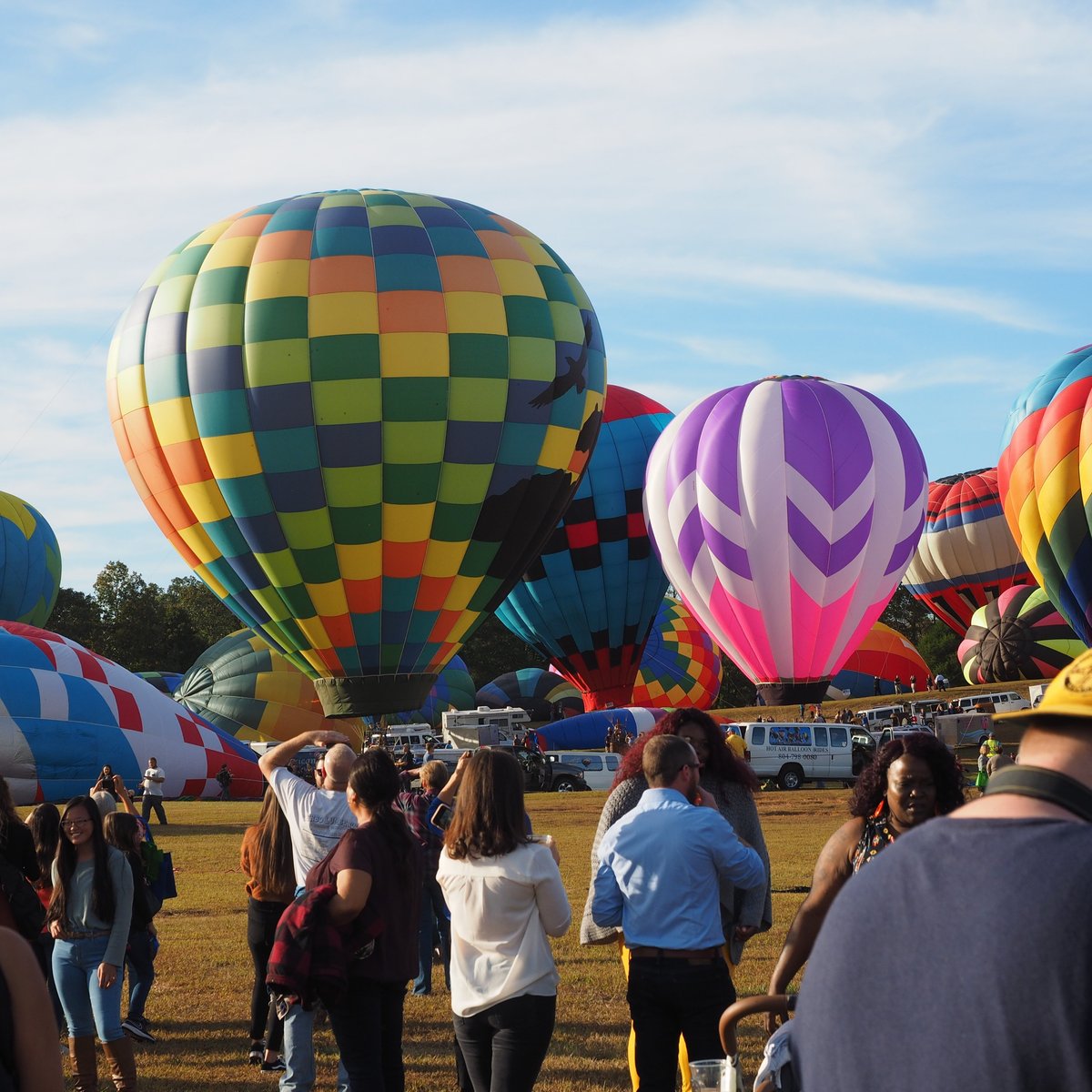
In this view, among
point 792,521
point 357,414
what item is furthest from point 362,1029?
point 792,521

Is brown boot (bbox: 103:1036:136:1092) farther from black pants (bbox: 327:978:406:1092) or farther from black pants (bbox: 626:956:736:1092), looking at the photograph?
black pants (bbox: 626:956:736:1092)

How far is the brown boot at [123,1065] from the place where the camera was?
579 cm

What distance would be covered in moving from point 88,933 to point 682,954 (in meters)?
2.50

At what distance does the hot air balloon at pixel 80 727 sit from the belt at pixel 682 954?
55.7 feet

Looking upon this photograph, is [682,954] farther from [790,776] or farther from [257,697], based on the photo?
[257,697]

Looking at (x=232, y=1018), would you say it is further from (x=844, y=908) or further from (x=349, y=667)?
(x=349, y=667)

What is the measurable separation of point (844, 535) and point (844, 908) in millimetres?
26515

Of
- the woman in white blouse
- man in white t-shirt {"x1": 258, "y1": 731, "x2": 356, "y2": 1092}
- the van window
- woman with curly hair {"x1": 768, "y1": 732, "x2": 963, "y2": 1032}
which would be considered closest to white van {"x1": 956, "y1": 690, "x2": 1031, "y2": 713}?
the van window

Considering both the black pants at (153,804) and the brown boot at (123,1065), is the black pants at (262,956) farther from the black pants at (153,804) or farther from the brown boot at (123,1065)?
the black pants at (153,804)

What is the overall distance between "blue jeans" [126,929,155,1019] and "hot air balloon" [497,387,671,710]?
2587 cm

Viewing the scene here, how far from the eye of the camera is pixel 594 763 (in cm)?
2792

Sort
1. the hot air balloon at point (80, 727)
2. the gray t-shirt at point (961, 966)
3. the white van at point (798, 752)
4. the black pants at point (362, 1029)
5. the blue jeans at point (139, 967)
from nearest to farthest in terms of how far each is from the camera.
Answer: the gray t-shirt at point (961, 966) → the black pants at point (362, 1029) → the blue jeans at point (139, 967) → the hot air balloon at point (80, 727) → the white van at point (798, 752)

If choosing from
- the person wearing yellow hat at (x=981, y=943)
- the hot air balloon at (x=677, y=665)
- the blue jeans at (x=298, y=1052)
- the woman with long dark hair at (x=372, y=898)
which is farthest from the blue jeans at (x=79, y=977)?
the hot air balloon at (x=677, y=665)

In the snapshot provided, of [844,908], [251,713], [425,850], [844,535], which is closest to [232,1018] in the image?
[425,850]
